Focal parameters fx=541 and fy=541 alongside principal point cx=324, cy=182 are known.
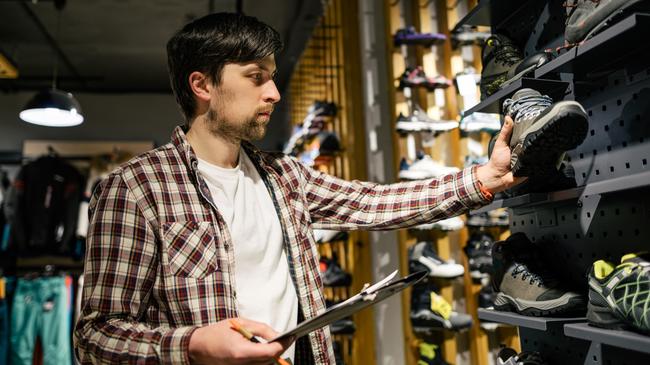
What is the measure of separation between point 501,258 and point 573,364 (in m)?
0.43

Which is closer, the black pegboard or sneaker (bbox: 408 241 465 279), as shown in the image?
the black pegboard

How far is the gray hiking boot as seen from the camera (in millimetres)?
1307

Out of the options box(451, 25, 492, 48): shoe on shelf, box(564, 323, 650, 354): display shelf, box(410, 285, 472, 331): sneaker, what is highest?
box(451, 25, 492, 48): shoe on shelf

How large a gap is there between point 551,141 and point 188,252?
0.95 meters

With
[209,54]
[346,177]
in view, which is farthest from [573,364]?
[346,177]

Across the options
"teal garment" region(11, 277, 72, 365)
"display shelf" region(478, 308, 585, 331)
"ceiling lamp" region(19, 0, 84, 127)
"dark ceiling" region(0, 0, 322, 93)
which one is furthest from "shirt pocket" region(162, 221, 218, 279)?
"teal garment" region(11, 277, 72, 365)

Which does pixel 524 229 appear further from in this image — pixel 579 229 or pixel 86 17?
pixel 86 17

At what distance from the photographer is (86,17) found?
5.52m

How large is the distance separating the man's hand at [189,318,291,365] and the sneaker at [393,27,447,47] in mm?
3074

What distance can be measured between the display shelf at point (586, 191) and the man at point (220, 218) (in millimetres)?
145

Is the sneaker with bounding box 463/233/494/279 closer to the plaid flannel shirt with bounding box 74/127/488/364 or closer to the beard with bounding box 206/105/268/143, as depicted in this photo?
the plaid flannel shirt with bounding box 74/127/488/364

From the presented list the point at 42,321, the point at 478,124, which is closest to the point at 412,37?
the point at 478,124

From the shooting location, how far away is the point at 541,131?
1284 mm

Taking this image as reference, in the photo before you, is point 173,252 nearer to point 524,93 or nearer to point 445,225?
point 524,93
